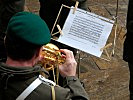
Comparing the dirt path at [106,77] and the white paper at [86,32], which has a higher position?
the white paper at [86,32]

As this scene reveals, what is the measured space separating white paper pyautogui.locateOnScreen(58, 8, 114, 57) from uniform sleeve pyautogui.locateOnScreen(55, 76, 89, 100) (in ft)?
1.84

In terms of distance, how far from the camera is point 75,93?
6.95ft

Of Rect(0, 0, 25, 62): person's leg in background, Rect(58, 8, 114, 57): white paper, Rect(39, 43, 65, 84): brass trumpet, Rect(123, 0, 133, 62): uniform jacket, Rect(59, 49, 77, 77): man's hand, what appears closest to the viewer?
Rect(59, 49, 77, 77): man's hand

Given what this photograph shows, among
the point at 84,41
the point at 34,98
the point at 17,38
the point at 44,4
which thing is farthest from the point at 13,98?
the point at 44,4

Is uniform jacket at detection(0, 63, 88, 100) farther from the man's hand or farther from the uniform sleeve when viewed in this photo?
the man's hand

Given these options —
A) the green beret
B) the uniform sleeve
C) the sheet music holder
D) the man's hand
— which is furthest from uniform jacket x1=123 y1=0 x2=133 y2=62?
the green beret

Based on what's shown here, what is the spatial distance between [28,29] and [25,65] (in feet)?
0.70

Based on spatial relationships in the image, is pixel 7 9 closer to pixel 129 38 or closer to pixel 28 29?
pixel 129 38

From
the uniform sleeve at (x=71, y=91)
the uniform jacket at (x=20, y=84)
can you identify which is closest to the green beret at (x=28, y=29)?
the uniform jacket at (x=20, y=84)

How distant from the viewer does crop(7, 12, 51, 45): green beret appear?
192cm

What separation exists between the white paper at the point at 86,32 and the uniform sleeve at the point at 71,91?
1.84 ft

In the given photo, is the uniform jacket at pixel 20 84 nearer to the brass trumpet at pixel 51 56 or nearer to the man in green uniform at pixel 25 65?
the man in green uniform at pixel 25 65

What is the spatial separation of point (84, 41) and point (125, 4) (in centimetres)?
333

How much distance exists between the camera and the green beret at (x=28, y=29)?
6.29ft
